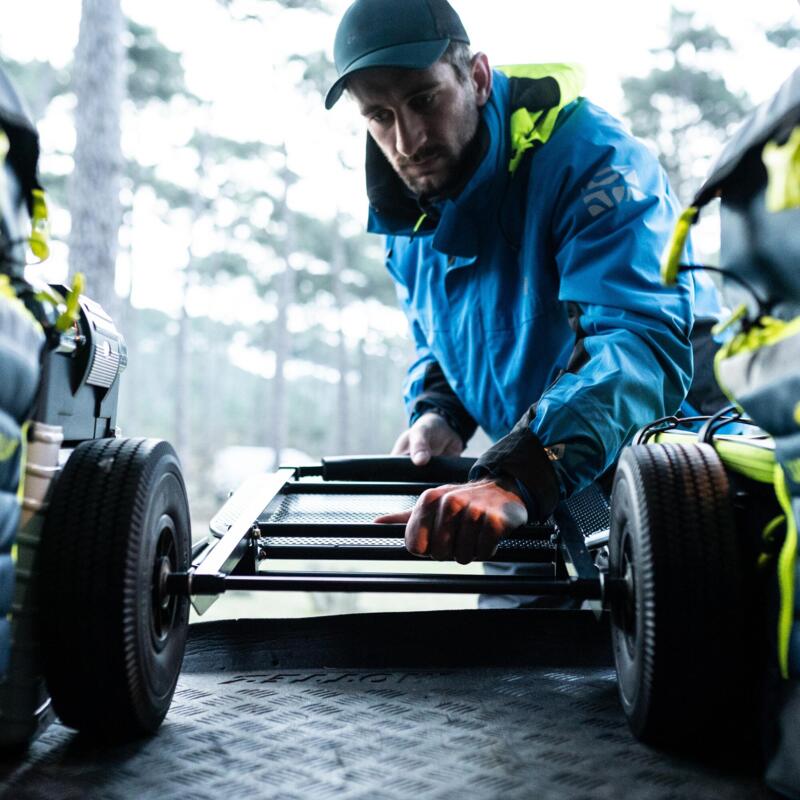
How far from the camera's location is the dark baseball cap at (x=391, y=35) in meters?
2.42

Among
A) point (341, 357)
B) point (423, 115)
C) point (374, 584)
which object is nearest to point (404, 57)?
point (423, 115)

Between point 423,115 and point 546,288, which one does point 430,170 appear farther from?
point 546,288

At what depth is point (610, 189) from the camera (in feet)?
7.54

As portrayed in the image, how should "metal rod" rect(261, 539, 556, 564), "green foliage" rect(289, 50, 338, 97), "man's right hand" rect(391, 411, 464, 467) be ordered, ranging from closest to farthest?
1. "metal rod" rect(261, 539, 556, 564)
2. "man's right hand" rect(391, 411, 464, 467)
3. "green foliage" rect(289, 50, 338, 97)

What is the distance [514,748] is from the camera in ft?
4.75

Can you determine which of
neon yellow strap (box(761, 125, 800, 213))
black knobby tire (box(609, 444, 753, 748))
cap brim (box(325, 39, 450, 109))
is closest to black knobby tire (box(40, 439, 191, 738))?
black knobby tire (box(609, 444, 753, 748))

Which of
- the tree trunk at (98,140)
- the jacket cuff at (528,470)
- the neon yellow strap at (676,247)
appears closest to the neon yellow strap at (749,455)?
the neon yellow strap at (676,247)

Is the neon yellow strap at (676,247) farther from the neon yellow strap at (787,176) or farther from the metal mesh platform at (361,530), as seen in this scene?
the metal mesh platform at (361,530)

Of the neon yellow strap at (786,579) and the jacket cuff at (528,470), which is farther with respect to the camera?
the jacket cuff at (528,470)

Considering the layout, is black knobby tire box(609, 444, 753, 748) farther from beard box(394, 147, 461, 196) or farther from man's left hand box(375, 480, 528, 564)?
beard box(394, 147, 461, 196)

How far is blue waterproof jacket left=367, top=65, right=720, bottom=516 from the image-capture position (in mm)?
1924

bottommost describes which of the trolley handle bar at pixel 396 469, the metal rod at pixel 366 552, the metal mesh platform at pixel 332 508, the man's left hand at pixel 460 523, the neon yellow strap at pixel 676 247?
the metal rod at pixel 366 552

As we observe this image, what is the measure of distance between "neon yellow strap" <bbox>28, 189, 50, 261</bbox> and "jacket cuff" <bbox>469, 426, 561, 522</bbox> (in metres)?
0.98

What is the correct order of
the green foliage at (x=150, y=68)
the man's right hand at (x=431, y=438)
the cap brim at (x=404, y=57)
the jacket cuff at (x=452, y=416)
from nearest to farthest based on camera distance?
the cap brim at (x=404, y=57), the man's right hand at (x=431, y=438), the jacket cuff at (x=452, y=416), the green foliage at (x=150, y=68)
